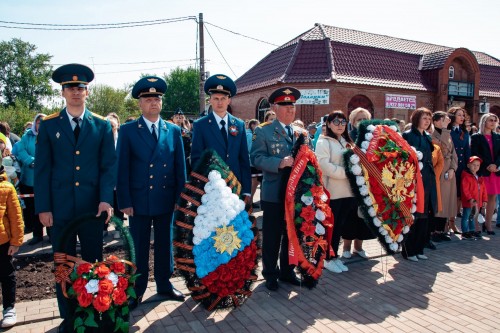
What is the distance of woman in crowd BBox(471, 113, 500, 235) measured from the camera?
24.7 feet

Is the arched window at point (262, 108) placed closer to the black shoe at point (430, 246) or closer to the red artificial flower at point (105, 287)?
the black shoe at point (430, 246)

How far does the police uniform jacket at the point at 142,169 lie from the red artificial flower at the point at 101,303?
108 cm

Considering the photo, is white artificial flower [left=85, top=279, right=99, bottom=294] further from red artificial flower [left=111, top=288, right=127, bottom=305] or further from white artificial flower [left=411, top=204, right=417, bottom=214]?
white artificial flower [left=411, top=204, right=417, bottom=214]

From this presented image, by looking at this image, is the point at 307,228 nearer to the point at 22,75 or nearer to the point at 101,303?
the point at 101,303

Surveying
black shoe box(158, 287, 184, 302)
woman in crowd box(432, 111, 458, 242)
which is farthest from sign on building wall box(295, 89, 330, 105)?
→ black shoe box(158, 287, 184, 302)

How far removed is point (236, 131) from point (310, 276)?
1886mm

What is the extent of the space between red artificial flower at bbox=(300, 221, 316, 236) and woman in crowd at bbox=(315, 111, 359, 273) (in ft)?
3.22

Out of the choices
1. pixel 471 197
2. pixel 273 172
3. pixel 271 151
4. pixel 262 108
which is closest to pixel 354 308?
pixel 273 172

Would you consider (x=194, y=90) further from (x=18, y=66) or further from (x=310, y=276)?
(x=310, y=276)

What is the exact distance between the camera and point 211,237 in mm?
3820

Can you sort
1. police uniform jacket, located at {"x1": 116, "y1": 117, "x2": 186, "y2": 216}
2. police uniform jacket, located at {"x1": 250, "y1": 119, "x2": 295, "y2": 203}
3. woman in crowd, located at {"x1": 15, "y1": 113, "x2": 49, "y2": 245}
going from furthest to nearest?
woman in crowd, located at {"x1": 15, "y1": 113, "x2": 49, "y2": 245} → police uniform jacket, located at {"x1": 250, "y1": 119, "x2": 295, "y2": 203} → police uniform jacket, located at {"x1": 116, "y1": 117, "x2": 186, "y2": 216}

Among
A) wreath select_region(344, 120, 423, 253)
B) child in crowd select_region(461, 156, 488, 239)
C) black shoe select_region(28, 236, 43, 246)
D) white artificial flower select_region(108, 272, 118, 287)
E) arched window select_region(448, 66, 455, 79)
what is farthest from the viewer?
arched window select_region(448, 66, 455, 79)

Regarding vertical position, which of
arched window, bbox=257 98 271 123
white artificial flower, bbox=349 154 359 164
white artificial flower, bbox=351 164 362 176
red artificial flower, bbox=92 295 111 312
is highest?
arched window, bbox=257 98 271 123

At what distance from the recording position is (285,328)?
12.2 feet
